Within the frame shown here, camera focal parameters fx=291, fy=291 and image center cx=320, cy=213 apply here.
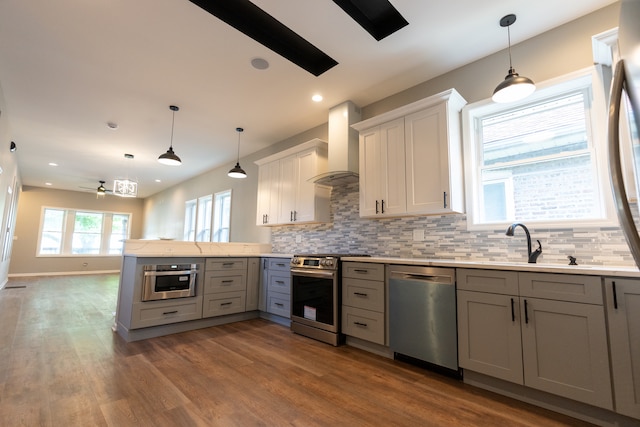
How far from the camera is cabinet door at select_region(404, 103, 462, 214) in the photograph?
2.79m

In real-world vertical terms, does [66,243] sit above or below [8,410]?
above

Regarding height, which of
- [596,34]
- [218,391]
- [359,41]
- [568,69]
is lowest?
[218,391]

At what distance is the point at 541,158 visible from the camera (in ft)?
8.39

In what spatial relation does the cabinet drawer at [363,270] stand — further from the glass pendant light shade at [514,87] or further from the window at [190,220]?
the window at [190,220]

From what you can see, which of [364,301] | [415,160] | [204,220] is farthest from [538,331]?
[204,220]

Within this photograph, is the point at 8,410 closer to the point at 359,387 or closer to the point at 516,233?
the point at 359,387

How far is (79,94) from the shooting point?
369cm

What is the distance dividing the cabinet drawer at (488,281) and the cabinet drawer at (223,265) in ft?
9.37

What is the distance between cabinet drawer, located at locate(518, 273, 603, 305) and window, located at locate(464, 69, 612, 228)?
27.7 inches

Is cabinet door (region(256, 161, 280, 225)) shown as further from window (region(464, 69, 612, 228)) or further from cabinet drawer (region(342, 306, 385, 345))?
window (region(464, 69, 612, 228))

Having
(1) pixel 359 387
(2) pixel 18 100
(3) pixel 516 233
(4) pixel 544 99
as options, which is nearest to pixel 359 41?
(4) pixel 544 99

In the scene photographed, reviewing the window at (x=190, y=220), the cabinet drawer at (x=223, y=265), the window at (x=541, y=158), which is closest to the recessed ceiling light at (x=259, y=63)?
the window at (x=541, y=158)

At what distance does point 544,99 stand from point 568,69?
26cm

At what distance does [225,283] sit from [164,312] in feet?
2.60
